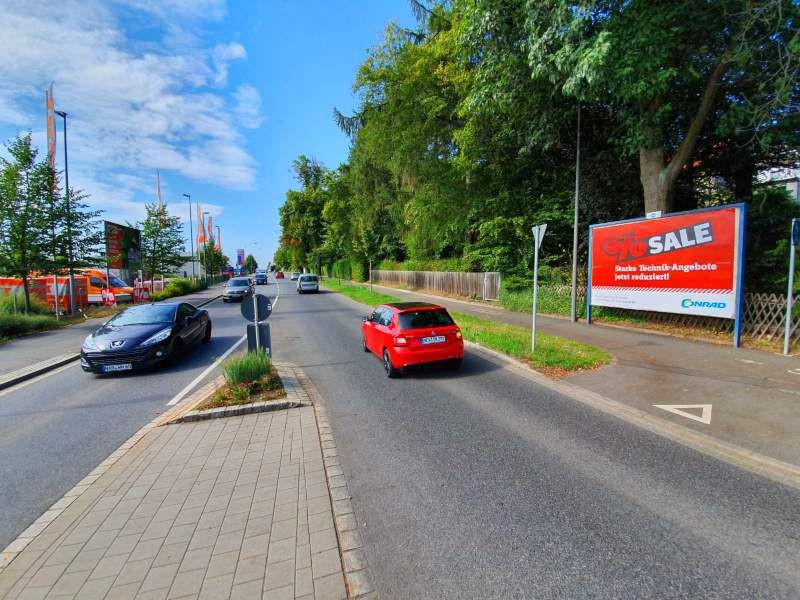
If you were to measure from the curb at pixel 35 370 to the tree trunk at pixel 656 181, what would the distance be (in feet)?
55.7

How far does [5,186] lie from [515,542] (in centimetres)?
2127

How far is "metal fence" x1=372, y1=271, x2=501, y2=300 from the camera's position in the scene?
20641 mm

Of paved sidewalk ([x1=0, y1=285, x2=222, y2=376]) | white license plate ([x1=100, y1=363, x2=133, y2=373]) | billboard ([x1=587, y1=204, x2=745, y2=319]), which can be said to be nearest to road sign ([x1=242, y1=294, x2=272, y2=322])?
white license plate ([x1=100, y1=363, x2=133, y2=373])

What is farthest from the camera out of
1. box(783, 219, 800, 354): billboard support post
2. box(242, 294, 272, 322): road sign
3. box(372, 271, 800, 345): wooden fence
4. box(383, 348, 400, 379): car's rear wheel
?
box(372, 271, 800, 345): wooden fence

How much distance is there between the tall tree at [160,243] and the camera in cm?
3114

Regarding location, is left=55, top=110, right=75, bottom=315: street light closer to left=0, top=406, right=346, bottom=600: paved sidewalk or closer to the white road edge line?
the white road edge line

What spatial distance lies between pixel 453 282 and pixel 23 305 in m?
21.4

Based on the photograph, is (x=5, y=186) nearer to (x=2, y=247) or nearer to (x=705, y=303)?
(x=2, y=247)

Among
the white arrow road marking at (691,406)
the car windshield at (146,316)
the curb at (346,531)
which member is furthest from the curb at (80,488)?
the white arrow road marking at (691,406)

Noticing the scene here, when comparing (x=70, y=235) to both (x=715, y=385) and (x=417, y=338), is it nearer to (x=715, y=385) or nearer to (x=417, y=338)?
(x=417, y=338)

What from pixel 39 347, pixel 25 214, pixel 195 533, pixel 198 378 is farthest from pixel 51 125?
pixel 195 533

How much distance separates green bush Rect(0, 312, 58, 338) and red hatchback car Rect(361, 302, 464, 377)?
13905mm

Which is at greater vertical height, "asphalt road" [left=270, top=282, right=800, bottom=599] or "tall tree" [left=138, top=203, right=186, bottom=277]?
"tall tree" [left=138, top=203, right=186, bottom=277]

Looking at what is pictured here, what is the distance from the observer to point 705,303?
9.68 m
